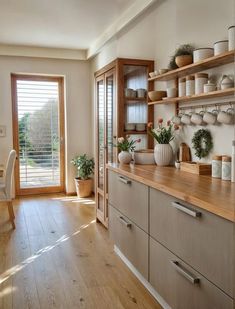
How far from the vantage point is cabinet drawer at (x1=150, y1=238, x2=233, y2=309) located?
1523 millimetres

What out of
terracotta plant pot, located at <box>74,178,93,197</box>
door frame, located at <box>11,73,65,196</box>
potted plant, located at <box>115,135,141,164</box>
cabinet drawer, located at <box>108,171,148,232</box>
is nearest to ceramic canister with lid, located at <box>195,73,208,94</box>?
cabinet drawer, located at <box>108,171,148,232</box>

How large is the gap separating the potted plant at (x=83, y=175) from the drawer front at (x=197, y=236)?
3418mm

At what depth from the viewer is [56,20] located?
392 centimetres

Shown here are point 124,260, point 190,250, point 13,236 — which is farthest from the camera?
point 13,236

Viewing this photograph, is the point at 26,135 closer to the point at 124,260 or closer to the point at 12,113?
the point at 12,113

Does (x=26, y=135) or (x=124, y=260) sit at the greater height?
(x=26, y=135)

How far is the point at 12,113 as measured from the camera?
546 centimetres

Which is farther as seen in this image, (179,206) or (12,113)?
(12,113)

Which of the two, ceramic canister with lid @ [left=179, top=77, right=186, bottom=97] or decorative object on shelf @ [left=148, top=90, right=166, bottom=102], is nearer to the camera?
ceramic canister with lid @ [left=179, top=77, right=186, bottom=97]

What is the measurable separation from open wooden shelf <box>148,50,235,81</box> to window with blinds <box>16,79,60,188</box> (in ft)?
10.2

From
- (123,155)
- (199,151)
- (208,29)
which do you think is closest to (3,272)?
(123,155)

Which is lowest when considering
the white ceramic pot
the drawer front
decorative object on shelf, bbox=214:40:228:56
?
the drawer front

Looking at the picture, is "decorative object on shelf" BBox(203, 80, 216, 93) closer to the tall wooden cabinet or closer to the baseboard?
the tall wooden cabinet

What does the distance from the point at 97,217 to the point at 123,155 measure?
51.6 inches
